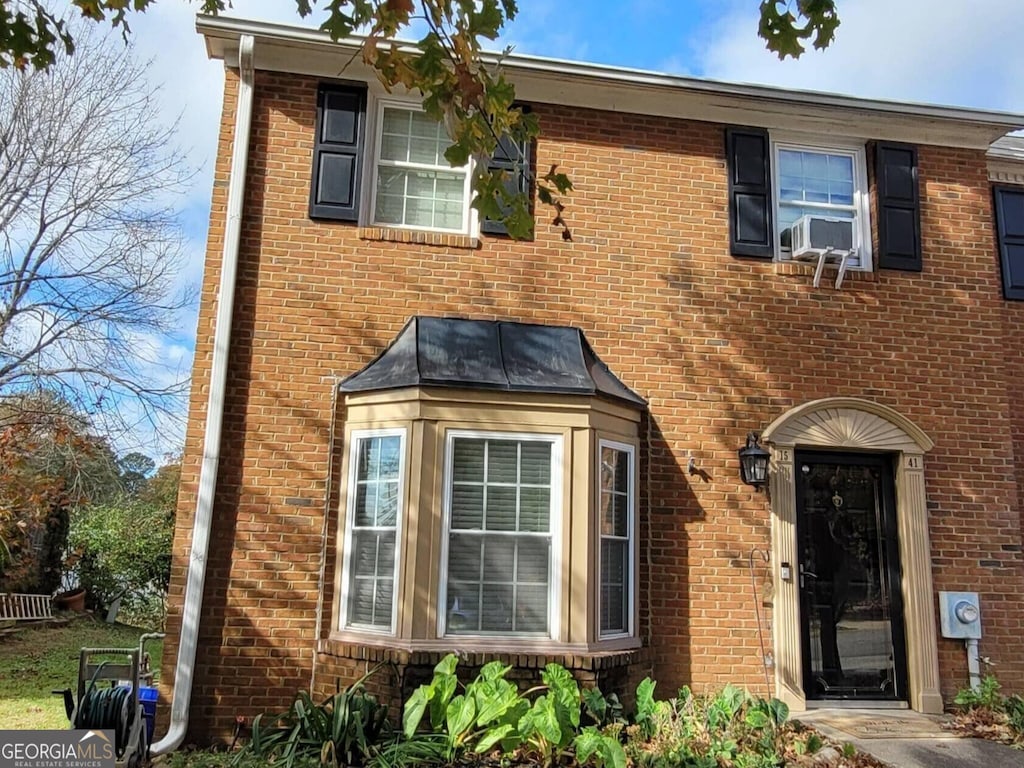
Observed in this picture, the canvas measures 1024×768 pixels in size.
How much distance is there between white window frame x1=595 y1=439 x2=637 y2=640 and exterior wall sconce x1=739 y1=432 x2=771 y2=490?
98 cm

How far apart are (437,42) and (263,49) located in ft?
12.3

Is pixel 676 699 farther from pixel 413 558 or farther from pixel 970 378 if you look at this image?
pixel 970 378

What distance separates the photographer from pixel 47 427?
42.3ft

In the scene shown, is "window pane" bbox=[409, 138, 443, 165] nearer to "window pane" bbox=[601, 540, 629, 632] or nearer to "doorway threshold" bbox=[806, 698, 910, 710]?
"window pane" bbox=[601, 540, 629, 632]

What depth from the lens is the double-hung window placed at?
7773 millimetres

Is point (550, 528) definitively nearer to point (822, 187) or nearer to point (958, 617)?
point (958, 617)

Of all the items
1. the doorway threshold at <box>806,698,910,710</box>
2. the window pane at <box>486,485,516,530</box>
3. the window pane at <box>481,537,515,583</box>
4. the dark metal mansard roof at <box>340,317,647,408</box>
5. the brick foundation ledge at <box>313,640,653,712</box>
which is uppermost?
the dark metal mansard roof at <box>340,317,647,408</box>

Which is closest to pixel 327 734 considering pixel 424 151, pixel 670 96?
pixel 424 151

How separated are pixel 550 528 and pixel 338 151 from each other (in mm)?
3684

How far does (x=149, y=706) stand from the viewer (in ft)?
19.2

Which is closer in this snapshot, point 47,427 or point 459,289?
point 459,289

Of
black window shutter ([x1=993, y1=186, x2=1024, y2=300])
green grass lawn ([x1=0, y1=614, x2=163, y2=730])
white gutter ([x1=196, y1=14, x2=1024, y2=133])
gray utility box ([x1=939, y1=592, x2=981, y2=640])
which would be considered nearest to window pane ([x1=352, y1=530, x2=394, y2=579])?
green grass lawn ([x1=0, y1=614, x2=163, y2=730])

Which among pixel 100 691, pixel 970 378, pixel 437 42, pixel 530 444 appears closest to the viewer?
pixel 437 42

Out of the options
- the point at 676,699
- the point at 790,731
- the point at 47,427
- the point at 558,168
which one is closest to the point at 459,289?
the point at 558,168
